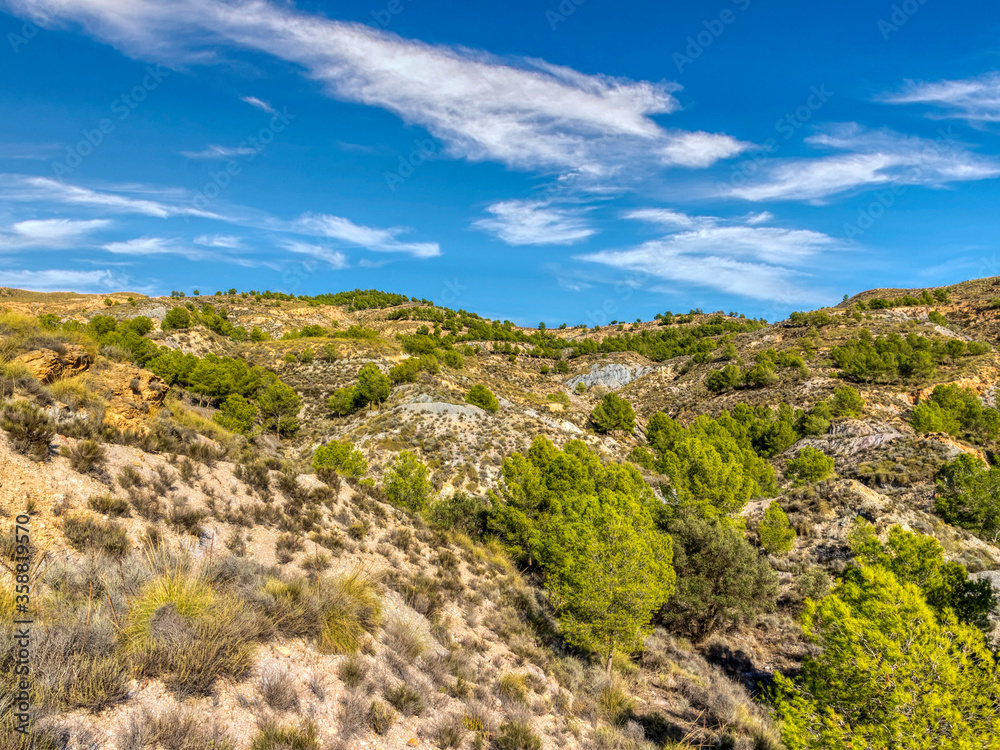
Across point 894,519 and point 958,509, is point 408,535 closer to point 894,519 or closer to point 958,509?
point 894,519

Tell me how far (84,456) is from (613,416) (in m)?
57.3

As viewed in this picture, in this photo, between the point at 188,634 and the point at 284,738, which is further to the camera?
the point at 188,634

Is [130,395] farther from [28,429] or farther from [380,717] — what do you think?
[380,717]

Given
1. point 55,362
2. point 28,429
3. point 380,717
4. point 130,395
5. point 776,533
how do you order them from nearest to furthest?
point 380,717, point 28,429, point 55,362, point 130,395, point 776,533

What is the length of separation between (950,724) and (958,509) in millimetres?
33340

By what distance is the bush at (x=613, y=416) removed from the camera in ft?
200

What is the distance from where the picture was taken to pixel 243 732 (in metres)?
5.32

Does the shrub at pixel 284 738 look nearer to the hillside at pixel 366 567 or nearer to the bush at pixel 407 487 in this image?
the hillside at pixel 366 567

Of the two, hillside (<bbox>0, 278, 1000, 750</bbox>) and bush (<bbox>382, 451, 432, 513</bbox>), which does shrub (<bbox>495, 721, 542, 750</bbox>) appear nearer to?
hillside (<bbox>0, 278, 1000, 750</bbox>)

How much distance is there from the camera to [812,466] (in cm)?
3994

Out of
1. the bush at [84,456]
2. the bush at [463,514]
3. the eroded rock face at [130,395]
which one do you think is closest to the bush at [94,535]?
the bush at [84,456]

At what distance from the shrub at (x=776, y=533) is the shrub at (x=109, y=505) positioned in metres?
31.9

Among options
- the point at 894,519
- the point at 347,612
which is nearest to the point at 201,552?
the point at 347,612

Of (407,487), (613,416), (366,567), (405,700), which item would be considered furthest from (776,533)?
(613,416)
